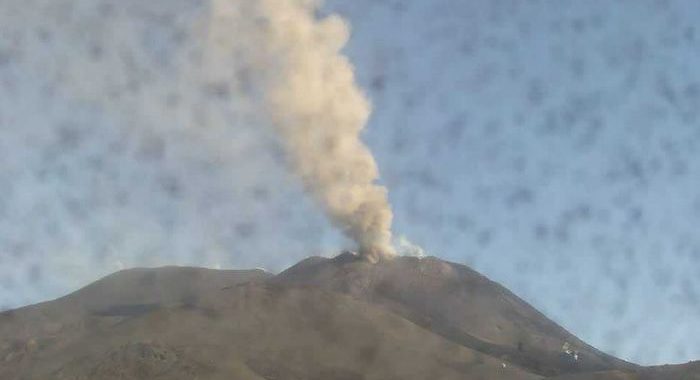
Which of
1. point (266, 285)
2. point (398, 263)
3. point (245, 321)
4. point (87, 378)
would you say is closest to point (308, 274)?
point (398, 263)

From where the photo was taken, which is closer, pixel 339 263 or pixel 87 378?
pixel 87 378

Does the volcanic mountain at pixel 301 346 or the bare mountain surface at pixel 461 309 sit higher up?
the bare mountain surface at pixel 461 309

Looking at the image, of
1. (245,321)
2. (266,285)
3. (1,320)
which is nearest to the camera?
(245,321)

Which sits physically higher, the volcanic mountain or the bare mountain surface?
the bare mountain surface

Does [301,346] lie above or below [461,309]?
below

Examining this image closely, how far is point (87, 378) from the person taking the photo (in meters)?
106

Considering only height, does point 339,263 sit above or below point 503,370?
above

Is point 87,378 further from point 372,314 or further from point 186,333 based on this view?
point 372,314

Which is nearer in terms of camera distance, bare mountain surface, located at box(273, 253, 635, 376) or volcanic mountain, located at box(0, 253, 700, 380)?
volcanic mountain, located at box(0, 253, 700, 380)

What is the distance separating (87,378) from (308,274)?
315 feet

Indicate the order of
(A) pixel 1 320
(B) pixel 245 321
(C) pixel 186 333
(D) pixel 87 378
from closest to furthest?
(D) pixel 87 378 → (C) pixel 186 333 → (B) pixel 245 321 → (A) pixel 1 320

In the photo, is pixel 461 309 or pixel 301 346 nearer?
pixel 301 346

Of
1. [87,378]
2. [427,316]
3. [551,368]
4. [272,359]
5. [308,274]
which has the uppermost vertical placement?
[308,274]

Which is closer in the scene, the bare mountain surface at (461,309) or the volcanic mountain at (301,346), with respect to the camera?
the volcanic mountain at (301,346)
